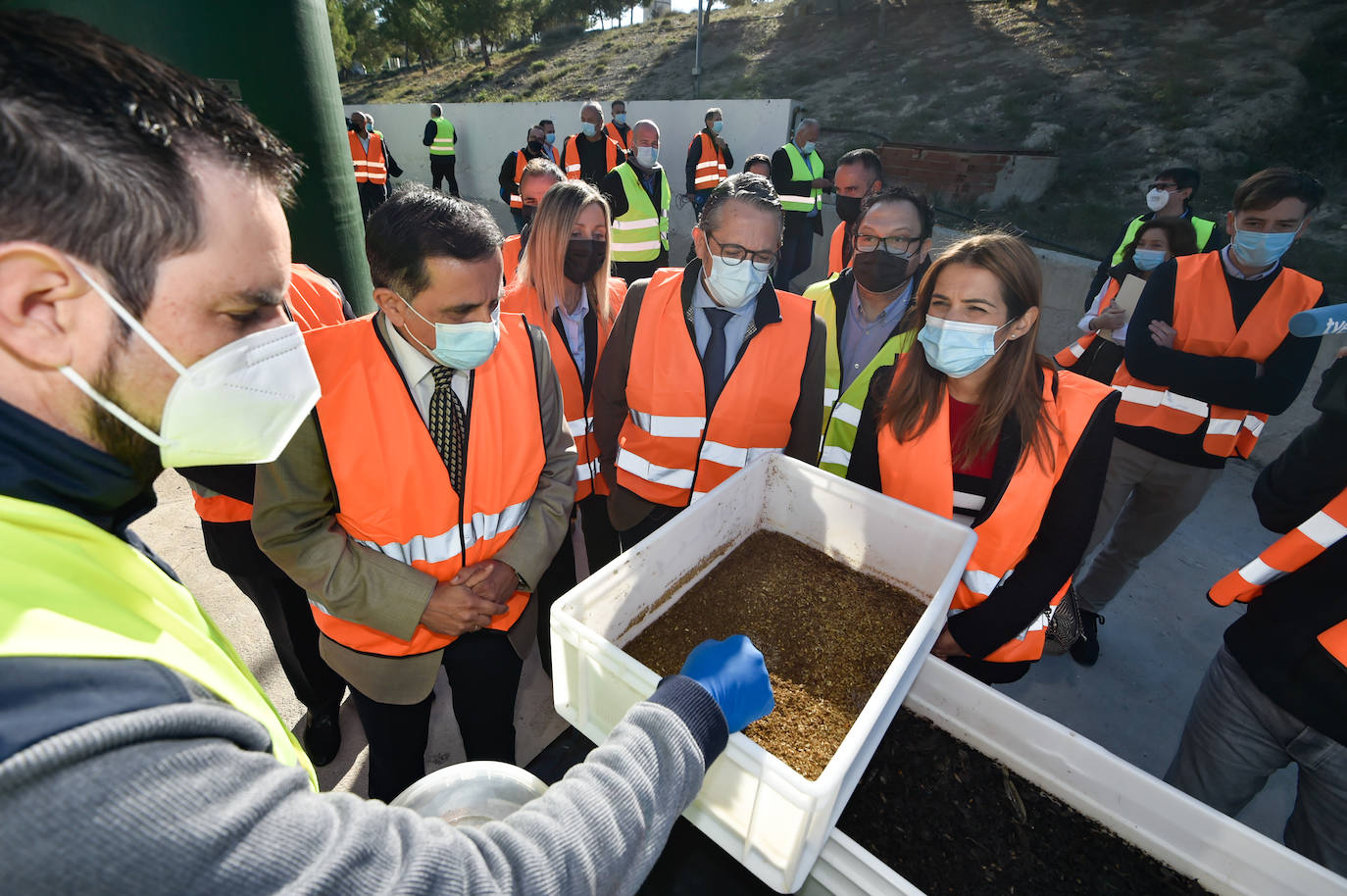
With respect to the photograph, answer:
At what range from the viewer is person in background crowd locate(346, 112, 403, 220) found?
10977 mm

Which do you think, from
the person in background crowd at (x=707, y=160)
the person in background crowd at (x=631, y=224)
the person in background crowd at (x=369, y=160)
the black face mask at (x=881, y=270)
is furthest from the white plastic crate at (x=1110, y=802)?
the person in background crowd at (x=369, y=160)

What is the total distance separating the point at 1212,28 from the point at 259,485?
2374 centimetres

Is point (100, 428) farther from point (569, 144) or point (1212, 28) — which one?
point (1212, 28)

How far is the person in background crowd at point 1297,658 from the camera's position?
159 cm

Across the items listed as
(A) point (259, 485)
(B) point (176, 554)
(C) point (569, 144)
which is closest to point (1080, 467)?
(A) point (259, 485)

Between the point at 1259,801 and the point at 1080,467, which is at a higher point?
the point at 1080,467

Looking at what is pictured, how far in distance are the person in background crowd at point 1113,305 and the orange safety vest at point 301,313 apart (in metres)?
4.25

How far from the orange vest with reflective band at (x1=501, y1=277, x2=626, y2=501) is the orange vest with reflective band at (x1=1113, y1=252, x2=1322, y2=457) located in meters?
2.71

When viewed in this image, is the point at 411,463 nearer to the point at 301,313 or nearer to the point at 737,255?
the point at 301,313

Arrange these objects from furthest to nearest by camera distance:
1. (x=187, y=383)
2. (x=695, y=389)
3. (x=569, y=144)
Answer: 1. (x=569, y=144)
2. (x=695, y=389)
3. (x=187, y=383)

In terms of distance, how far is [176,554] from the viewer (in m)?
3.69

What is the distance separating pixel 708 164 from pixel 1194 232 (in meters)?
6.20

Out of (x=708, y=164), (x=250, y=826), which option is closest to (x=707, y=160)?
(x=708, y=164)

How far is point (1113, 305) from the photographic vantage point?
12.5 ft
